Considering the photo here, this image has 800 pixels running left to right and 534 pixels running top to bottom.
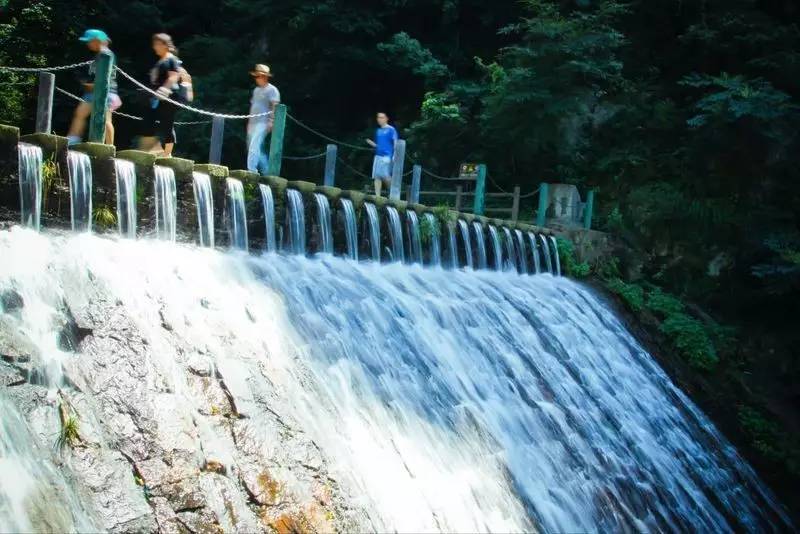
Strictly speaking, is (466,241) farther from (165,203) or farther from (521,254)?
(165,203)

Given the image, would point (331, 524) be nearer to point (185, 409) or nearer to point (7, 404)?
point (185, 409)

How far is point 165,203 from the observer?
21.7 ft

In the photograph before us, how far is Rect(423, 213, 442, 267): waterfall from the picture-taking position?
34.6 ft

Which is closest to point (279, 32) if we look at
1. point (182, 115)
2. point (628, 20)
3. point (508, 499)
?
point (182, 115)

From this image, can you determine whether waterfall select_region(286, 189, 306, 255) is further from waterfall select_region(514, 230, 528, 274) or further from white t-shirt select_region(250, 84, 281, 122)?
waterfall select_region(514, 230, 528, 274)

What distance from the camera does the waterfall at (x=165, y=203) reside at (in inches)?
259

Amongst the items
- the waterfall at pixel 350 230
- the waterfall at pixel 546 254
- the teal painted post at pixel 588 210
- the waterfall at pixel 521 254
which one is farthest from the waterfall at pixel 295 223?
the teal painted post at pixel 588 210

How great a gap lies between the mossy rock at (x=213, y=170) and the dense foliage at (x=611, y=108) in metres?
7.77

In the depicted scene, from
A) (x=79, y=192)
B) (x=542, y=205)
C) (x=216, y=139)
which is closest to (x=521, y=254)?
(x=542, y=205)

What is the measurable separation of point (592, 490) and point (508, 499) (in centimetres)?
128

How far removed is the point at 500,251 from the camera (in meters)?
12.1

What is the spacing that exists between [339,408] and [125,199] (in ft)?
8.39

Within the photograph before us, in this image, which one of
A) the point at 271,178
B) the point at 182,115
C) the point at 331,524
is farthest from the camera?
the point at 182,115

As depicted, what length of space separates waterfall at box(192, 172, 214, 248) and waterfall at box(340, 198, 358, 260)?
218 centimetres
